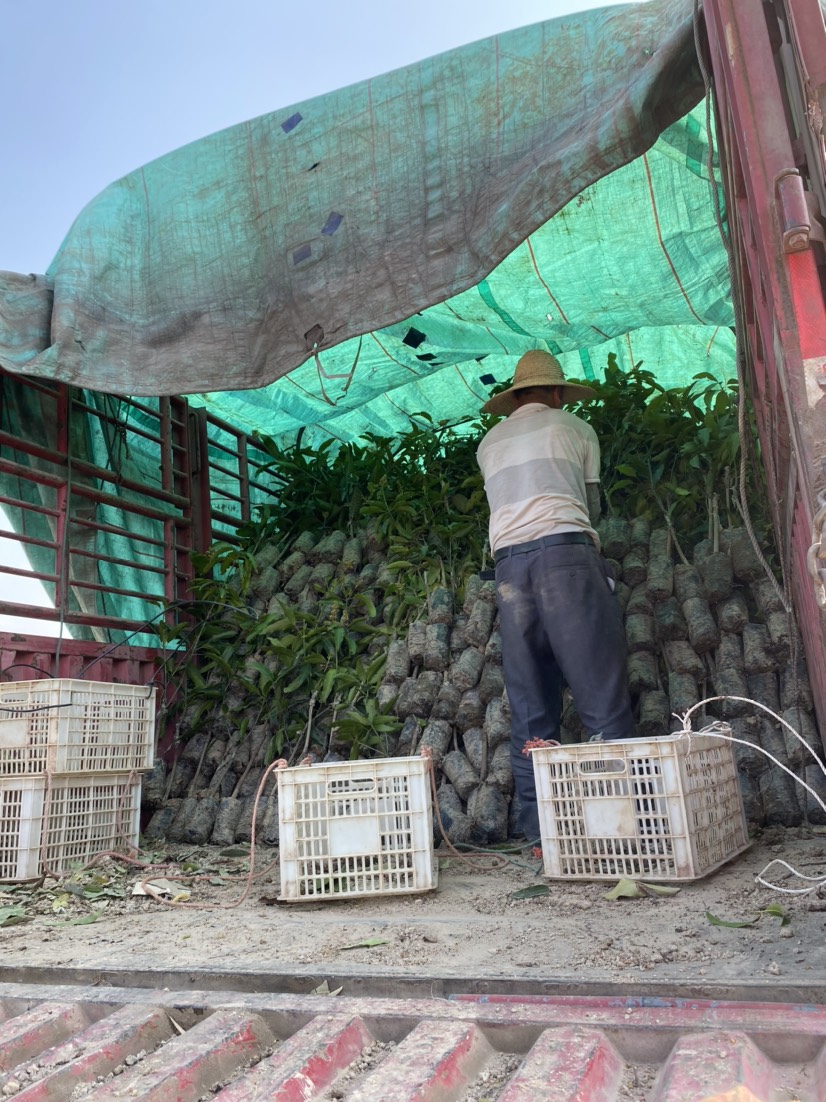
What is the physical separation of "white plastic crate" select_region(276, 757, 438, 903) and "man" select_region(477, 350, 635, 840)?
662 mm

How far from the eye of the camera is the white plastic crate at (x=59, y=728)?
3027mm

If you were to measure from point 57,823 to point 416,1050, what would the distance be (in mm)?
2342

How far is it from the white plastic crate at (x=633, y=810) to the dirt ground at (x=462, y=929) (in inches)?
2.8

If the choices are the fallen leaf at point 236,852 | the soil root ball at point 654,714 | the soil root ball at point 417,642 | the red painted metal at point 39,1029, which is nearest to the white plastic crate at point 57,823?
the fallen leaf at point 236,852

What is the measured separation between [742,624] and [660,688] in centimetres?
42

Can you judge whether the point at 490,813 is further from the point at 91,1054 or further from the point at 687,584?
the point at 91,1054

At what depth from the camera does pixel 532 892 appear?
2379 millimetres

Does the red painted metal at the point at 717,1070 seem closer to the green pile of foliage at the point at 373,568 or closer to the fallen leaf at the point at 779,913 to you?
the fallen leaf at the point at 779,913

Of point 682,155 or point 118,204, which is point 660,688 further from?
point 118,204

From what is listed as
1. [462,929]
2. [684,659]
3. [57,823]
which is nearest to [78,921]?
[57,823]

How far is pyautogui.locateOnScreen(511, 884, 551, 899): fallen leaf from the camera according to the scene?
2.36 m

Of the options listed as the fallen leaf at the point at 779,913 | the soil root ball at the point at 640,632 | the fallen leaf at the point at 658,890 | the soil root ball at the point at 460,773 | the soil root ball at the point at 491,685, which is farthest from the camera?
the soil root ball at the point at 491,685

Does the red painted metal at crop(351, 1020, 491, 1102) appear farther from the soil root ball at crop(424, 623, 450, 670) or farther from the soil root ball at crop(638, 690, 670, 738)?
the soil root ball at crop(424, 623, 450, 670)

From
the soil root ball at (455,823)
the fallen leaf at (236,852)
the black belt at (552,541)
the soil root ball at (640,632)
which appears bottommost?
the fallen leaf at (236,852)
